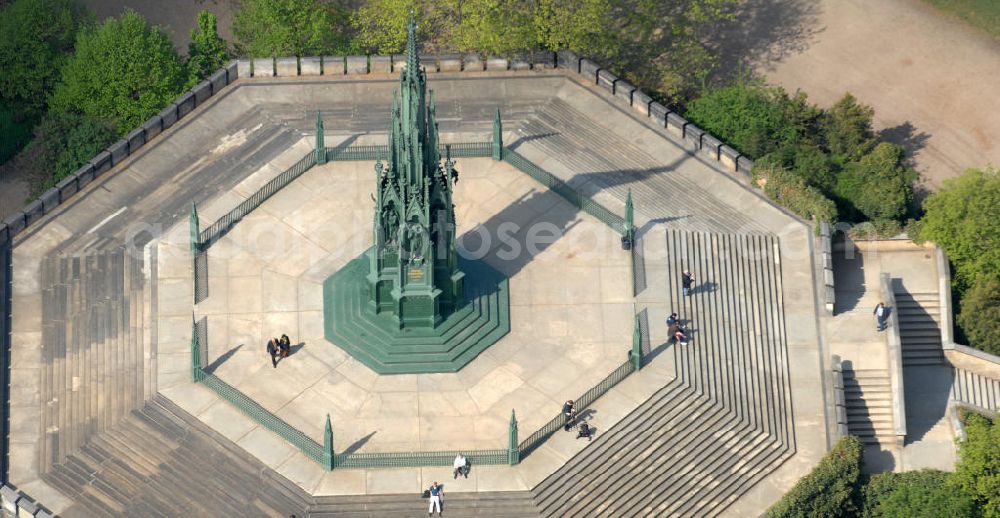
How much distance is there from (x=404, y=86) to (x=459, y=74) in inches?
1026

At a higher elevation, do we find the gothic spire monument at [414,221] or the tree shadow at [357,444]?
the gothic spire monument at [414,221]

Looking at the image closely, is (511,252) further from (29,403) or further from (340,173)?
(29,403)

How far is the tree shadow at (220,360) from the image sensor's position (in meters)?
127

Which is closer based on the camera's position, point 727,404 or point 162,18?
point 727,404

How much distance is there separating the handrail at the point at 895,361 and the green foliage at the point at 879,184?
5831 millimetres

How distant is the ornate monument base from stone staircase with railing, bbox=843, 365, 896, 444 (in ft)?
67.1

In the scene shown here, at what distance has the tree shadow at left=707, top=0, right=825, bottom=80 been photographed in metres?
154

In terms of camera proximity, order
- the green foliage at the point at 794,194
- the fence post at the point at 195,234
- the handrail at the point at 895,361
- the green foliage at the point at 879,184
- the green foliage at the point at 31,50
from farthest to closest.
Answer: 1. the green foliage at the point at 31,50
2. the green foliage at the point at 879,184
3. the green foliage at the point at 794,194
4. the fence post at the point at 195,234
5. the handrail at the point at 895,361

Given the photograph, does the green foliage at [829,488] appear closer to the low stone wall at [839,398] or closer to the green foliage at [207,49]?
the low stone wall at [839,398]

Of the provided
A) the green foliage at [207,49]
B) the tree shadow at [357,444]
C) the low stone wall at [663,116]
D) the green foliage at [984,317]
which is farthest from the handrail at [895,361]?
the green foliage at [207,49]

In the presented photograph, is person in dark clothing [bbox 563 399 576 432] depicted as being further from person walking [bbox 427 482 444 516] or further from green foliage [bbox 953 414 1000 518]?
green foliage [bbox 953 414 1000 518]

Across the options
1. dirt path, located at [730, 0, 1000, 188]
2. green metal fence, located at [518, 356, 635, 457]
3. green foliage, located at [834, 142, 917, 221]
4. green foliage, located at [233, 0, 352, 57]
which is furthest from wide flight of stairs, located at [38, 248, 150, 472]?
dirt path, located at [730, 0, 1000, 188]

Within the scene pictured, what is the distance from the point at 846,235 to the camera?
137 metres

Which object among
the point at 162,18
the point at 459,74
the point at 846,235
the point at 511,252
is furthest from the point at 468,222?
the point at 162,18
